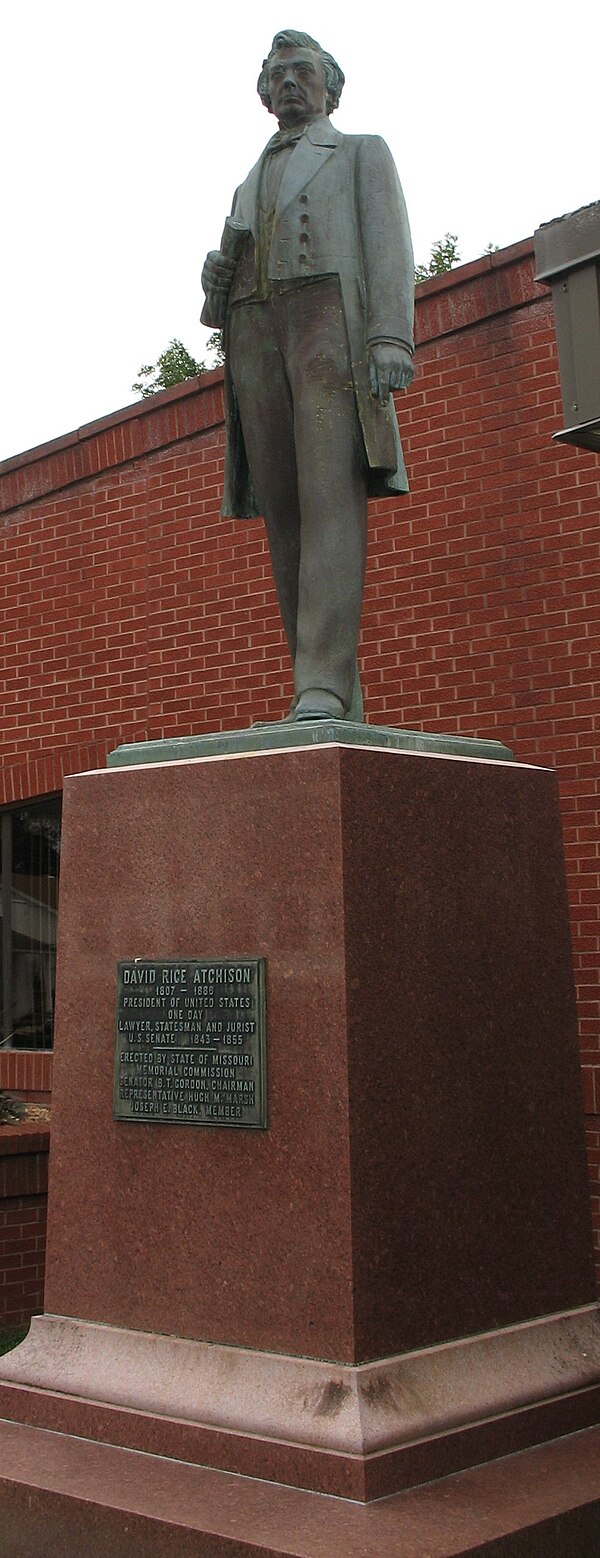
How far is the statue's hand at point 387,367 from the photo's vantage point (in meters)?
4.77

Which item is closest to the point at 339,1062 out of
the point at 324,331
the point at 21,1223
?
the point at 324,331

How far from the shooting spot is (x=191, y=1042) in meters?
4.66

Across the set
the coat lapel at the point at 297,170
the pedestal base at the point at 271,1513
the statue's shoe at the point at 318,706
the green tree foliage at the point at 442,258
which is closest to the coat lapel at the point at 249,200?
the coat lapel at the point at 297,170

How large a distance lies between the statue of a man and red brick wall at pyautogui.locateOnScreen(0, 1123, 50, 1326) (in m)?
3.74

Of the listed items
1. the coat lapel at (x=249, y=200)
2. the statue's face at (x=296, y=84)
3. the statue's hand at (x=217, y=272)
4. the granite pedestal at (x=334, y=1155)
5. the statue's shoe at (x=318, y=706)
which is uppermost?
the statue's face at (x=296, y=84)

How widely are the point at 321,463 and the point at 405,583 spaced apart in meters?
3.23

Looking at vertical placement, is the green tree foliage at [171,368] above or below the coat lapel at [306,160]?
above

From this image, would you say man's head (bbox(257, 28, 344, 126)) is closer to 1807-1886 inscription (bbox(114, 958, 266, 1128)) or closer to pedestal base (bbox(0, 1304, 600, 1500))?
1807-1886 inscription (bbox(114, 958, 266, 1128))

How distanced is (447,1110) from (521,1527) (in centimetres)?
108

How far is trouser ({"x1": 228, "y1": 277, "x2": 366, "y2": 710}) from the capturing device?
4.87 metres

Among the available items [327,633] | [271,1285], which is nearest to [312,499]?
[327,633]

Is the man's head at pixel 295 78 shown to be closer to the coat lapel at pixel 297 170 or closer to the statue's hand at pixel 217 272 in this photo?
the coat lapel at pixel 297 170

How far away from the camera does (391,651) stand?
809cm

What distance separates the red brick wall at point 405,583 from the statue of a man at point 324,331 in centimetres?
252
